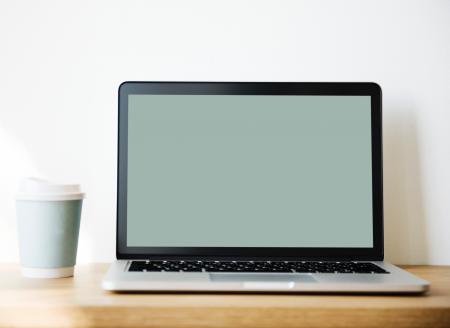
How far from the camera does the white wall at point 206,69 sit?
45.1 inches

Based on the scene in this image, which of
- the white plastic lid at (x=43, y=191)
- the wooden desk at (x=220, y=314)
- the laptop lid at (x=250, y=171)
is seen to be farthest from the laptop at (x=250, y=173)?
the wooden desk at (x=220, y=314)

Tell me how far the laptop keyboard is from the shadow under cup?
0.13 meters

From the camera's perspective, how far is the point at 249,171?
102 cm

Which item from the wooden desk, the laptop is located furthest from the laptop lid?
the wooden desk

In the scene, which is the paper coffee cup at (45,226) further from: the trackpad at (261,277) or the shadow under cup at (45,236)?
the trackpad at (261,277)

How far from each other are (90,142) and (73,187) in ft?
0.74

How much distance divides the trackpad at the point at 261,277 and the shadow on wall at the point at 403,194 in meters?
0.38

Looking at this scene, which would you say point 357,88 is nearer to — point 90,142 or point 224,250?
point 224,250

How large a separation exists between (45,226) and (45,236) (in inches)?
0.7

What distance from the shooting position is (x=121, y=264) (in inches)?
36.7

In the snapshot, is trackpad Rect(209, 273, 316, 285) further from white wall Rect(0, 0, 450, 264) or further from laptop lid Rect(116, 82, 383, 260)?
white wall Rect(0, 0, 450, 264)

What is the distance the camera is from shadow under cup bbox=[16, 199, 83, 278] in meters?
0.92

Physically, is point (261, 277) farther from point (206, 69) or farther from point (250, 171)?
point (206, 69)

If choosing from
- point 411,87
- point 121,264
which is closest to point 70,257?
point 121,264
